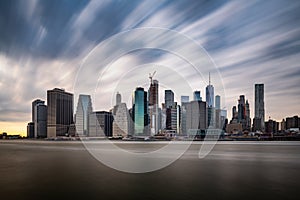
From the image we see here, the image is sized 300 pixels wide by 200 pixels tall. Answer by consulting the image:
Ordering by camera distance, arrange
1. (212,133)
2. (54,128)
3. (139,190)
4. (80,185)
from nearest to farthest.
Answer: (139,190) → (80,185) → (212,133) → (54,128)

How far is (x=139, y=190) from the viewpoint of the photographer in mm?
12352

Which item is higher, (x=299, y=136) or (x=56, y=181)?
(x=56, y=181)

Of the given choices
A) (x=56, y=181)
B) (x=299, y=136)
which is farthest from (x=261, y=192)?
(x=299, y=136)

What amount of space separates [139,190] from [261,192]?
→ 5459mm

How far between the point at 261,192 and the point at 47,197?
30.6 ft

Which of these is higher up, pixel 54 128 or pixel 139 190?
pixel 139 190

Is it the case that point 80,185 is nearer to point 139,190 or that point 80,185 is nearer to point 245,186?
point 139,190

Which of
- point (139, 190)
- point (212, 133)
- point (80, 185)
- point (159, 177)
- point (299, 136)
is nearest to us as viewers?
point (139, 190)

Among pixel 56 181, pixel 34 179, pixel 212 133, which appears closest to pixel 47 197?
pixel 56 181

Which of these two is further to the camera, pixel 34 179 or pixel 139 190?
pixel 34 179

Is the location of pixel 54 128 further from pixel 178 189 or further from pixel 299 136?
pixel 178 189

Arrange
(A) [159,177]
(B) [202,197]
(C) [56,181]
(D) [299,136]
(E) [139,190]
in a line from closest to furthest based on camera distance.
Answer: (B) [202,197] < (E) [139,190] < (C) [56,181] < (A) [159,177] < (D) [299,136]

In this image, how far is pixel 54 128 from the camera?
18512 cm

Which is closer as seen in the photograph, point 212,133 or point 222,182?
point 222,182
